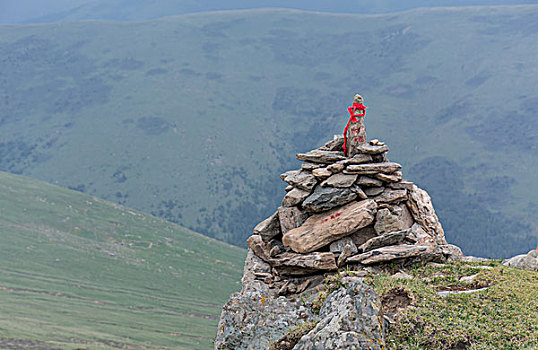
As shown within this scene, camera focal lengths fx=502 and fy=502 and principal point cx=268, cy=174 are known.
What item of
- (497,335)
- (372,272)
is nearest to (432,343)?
(497,335)

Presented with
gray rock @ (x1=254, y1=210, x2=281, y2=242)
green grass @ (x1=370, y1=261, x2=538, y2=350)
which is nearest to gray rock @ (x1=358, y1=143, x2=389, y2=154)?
gray rock @ (x1=254, y1=210, x2=281, y2=242)

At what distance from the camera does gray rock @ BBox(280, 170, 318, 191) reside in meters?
33.8

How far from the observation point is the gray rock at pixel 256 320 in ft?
84.0

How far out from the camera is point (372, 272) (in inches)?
1158

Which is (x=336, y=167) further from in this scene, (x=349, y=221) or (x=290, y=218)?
(x=290, y=218)

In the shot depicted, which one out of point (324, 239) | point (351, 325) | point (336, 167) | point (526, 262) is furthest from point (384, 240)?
point (351, 325)

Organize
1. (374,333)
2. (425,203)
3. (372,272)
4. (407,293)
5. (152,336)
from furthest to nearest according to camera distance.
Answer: (152,336) → (425,203) → (372,272) → (407,293) → (374,333)

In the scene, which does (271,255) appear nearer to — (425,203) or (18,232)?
(425,203)

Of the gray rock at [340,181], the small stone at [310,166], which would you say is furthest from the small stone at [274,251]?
the small stone at [310,166]

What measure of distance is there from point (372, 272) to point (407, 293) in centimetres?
484

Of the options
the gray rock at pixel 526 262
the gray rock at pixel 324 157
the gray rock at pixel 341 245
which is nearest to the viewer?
the gray rock at pixel 341 245

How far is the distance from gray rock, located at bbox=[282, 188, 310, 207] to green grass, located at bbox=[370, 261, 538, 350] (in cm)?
771

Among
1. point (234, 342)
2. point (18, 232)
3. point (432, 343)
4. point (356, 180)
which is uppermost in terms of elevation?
point (356, 180)

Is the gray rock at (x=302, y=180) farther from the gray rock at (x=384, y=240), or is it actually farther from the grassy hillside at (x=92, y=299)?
the grassy hillside at (x=92, y=299)
